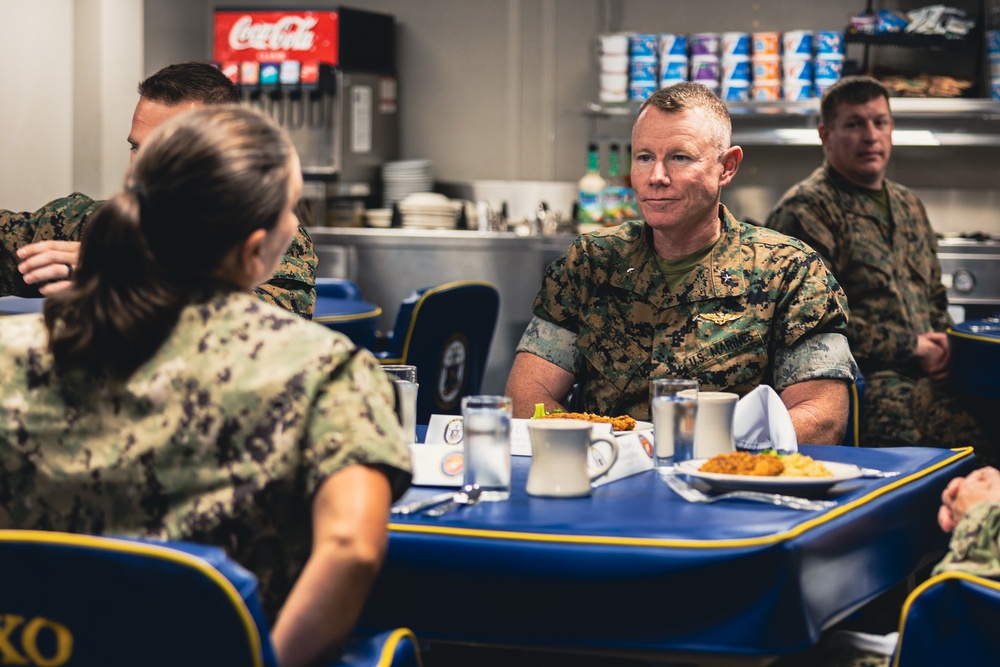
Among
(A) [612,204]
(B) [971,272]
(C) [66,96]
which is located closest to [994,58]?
(B) [971,272]

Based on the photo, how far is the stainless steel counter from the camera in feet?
20.6

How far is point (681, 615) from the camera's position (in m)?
1.58

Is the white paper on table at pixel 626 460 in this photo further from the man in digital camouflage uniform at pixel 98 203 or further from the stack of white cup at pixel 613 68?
the stack of white cup at pixel 613 68

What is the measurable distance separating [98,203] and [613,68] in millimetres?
3846

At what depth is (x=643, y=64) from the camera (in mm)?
6262

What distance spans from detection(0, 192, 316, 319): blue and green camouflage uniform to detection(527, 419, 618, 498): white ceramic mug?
41.3 inches

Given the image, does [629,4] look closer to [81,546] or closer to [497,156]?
[497,156]

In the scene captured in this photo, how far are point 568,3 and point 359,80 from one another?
1.21 meters

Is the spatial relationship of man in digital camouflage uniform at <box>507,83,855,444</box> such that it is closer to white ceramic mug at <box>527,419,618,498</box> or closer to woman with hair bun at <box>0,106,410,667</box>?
white ceramic mug at <box>527,419,618,498</box>

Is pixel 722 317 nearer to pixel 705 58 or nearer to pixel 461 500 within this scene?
pixel 461 500

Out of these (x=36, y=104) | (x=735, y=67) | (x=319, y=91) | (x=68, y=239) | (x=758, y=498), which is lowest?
(x=758, y=498)

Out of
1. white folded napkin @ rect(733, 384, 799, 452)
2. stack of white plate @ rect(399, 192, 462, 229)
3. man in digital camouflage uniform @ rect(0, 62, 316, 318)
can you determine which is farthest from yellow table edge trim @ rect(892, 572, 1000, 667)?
stack of white plate @ rect(399, 192, 462, 229)

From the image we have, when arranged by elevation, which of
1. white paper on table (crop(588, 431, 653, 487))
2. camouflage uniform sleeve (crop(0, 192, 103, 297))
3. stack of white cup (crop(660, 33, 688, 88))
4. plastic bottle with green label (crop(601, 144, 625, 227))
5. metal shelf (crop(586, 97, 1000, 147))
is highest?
stack of white cup (crop(660, 33, 688, 88))

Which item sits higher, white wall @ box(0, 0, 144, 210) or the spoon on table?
white wall @ box(0, 0, 144, 210)
